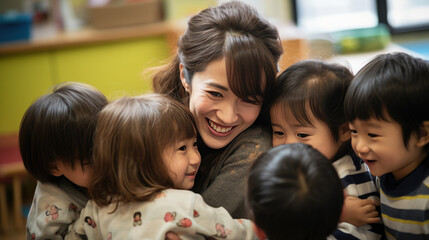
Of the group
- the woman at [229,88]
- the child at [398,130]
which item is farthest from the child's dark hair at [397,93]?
the woman at [229,88]

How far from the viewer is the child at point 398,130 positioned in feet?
3.54

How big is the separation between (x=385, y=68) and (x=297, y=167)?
0.36m

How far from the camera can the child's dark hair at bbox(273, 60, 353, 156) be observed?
1349 mm

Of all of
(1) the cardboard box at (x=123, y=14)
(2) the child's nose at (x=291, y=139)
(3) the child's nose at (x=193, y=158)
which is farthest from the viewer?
(1) the cardboard box at (x=123, y=14)

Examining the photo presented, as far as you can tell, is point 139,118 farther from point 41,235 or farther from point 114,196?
point 41,235

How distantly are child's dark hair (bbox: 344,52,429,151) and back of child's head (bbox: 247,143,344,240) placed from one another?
21 cm

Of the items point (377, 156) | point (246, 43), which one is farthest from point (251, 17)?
point (377, 156)

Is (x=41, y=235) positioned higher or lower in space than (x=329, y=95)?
lower

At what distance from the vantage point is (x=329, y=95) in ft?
4.42

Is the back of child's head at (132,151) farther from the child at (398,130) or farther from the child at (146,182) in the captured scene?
the child at (398,130)

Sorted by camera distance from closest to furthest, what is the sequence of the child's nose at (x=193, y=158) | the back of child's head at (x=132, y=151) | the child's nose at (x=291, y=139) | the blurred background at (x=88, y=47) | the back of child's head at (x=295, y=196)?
the back of child's head at (x=295, y=196) → the back of child's head at (x=132, y=151) → the child's nose at (x=193, y=158) → the child's nose at (x=291, y=139) → the blurred background at (x=88, y=47)

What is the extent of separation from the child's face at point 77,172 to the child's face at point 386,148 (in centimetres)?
72

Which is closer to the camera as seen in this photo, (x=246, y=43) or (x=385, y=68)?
(x=385, y=68)

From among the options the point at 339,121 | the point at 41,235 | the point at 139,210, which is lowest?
the point at 41,235
